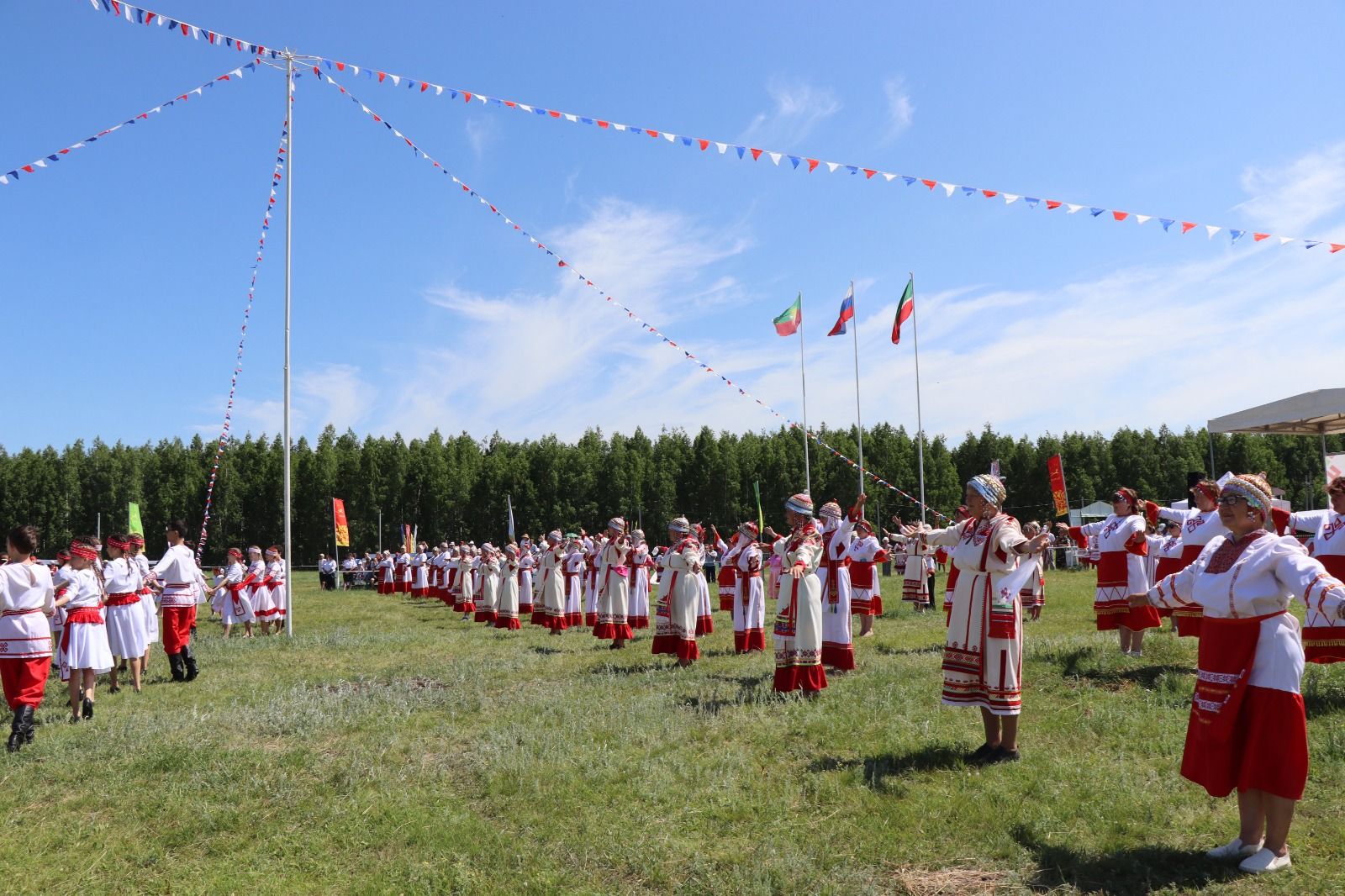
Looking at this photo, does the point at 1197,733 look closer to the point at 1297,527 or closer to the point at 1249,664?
the point at 1249,664

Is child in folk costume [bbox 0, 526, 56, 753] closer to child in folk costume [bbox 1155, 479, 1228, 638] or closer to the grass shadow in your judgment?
the grass shadow

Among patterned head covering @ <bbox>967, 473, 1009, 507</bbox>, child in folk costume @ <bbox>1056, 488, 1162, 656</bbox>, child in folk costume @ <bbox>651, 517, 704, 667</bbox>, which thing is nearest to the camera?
patterned head covering @ <bbox>967, 473, 1009, 507</bbox>

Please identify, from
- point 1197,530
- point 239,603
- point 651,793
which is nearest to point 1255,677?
point 651,793

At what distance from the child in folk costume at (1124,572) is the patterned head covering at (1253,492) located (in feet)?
17.3

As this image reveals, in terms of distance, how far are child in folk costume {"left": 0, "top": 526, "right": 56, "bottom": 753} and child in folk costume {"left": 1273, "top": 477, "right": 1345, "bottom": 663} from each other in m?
10.8

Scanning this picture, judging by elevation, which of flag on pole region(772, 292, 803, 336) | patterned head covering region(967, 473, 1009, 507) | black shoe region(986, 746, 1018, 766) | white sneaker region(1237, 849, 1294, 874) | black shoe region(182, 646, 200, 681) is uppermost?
flag on pole region(772, 292, 803, 336)

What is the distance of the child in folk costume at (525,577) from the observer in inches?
896

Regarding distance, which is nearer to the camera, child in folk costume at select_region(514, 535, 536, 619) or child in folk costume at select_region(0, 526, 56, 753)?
child in folk costume at select_region(0, 526, 56, 753)

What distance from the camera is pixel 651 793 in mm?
6438

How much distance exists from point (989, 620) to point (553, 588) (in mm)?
12137

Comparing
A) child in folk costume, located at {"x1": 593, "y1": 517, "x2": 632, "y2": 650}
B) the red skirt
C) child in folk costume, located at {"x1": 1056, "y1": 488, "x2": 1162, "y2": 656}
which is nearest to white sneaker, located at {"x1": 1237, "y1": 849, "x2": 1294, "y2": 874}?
the red skirt

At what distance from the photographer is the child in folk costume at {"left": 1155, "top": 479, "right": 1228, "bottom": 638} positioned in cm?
938

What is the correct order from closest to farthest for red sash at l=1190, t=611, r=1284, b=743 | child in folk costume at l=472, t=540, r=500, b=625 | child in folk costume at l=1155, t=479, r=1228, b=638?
red sash at l=1190, t=611, r=1284, b=743
child in folk costume at l=1155, t=479, r=1228, b=638
child in folk costume at l=472, t=540, r=500, b=625

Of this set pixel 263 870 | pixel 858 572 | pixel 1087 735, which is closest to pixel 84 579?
pixel 263 870
